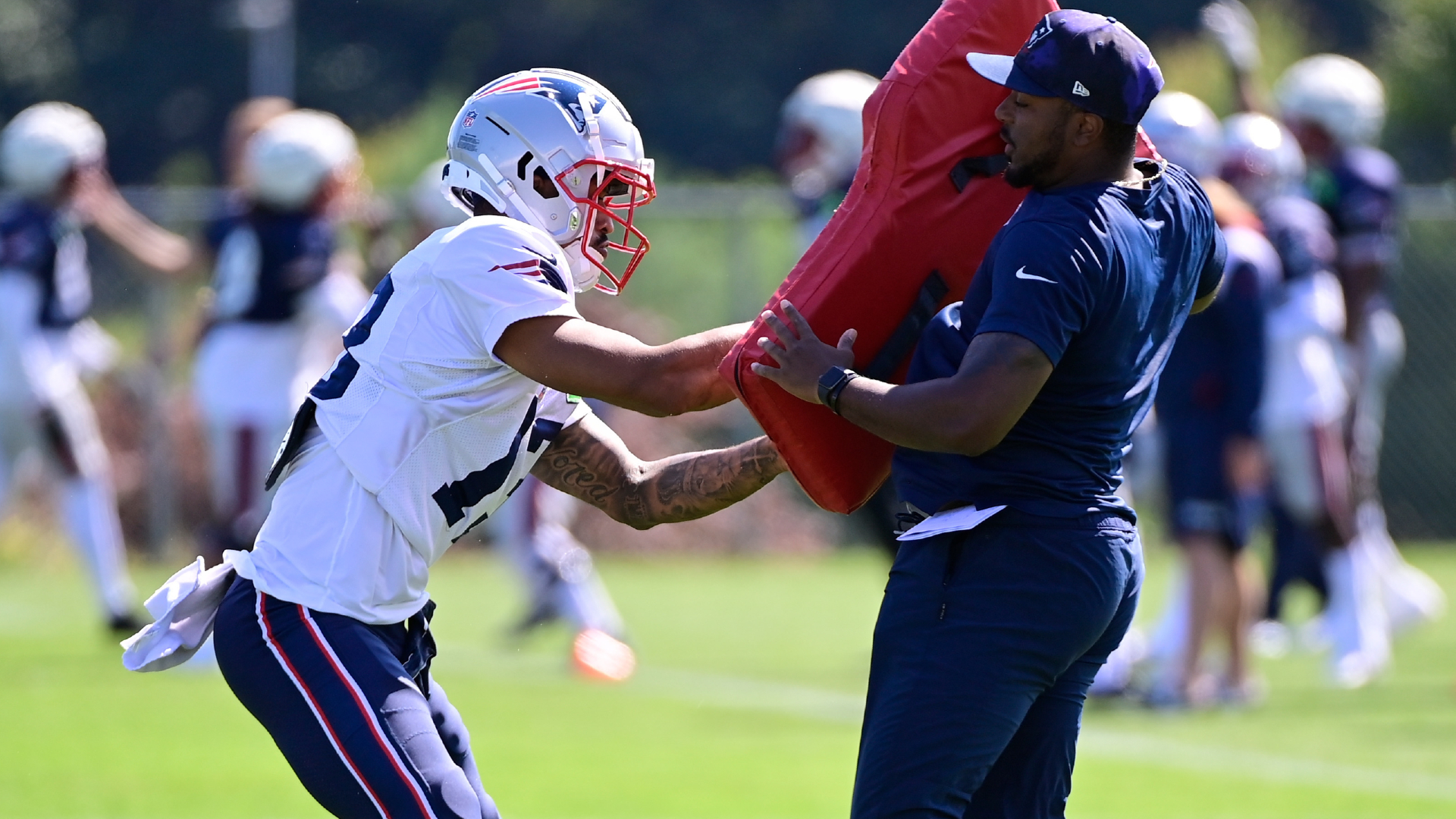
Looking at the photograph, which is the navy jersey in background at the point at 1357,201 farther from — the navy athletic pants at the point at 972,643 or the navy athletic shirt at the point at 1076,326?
the navy athletic pants at the point at 972,643

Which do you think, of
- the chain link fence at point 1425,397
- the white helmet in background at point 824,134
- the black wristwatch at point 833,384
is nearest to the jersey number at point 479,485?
the black wristwatch at point 833,384

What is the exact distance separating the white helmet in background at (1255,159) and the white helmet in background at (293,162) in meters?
4.47

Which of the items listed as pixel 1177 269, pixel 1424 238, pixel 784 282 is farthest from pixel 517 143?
pixel 1424 238

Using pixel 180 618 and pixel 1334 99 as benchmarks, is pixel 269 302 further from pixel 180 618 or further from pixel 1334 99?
pixel 180 618

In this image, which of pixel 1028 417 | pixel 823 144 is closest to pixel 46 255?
pixel 823 144

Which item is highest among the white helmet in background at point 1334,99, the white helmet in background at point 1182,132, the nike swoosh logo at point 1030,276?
the white helmet in background at point 1334,99

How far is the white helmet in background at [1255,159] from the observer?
9820 mm

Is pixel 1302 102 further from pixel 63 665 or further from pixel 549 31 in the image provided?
pixel 549 31

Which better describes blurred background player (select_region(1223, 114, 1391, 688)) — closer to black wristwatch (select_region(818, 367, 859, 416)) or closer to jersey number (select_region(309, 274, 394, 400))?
black wristwatch (select_region(818, 367, 859, 416))

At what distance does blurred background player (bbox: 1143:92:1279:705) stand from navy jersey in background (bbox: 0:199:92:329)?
5.95 metres

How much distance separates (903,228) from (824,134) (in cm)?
586

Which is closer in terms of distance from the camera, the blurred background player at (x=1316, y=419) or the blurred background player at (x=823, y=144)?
the blurred background player at (x=823, y=144)

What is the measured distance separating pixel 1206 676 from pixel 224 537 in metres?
4.92

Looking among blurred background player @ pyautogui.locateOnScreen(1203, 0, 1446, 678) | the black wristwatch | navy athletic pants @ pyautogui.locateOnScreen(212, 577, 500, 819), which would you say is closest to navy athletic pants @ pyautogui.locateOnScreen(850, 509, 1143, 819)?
the black wristwatch
